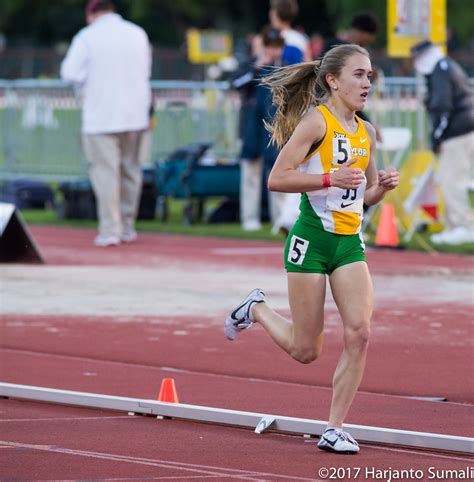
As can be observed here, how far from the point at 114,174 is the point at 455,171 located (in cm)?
379

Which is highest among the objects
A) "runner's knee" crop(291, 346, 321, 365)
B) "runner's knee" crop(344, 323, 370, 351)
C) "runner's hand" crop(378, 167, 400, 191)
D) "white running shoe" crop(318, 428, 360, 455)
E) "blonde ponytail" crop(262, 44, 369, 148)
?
"blonde ponytail" crop(262, 44, 369, 148)

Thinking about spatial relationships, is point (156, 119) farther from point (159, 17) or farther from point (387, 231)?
point (159, 17)

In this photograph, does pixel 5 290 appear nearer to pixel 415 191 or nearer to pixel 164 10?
pixel 415 191

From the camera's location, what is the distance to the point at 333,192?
6.86m

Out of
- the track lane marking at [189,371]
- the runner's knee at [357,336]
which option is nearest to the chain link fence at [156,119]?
the track lane marking at [189,371]

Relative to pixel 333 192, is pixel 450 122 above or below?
below

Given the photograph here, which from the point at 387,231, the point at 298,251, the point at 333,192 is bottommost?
the point at 387,231

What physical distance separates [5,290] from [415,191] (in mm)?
5464

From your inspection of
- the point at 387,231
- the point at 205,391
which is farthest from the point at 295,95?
the point at 387,231

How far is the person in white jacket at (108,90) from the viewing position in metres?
15.9

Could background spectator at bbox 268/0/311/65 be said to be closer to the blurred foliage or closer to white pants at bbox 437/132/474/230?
white pants at bbox 437/132/474/230

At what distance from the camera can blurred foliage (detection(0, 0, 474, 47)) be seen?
6681cm

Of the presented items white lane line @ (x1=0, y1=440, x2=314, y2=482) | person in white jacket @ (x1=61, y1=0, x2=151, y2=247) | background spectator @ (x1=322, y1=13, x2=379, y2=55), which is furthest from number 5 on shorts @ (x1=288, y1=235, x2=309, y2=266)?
person in white jacket @ (x1=61, y1=0, x2=151, y2=247)

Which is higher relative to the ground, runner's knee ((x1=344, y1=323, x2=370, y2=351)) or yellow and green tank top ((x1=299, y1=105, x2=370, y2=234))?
yellow and green tank top ((x1=299, y1=105, x2=370, y2=234))
